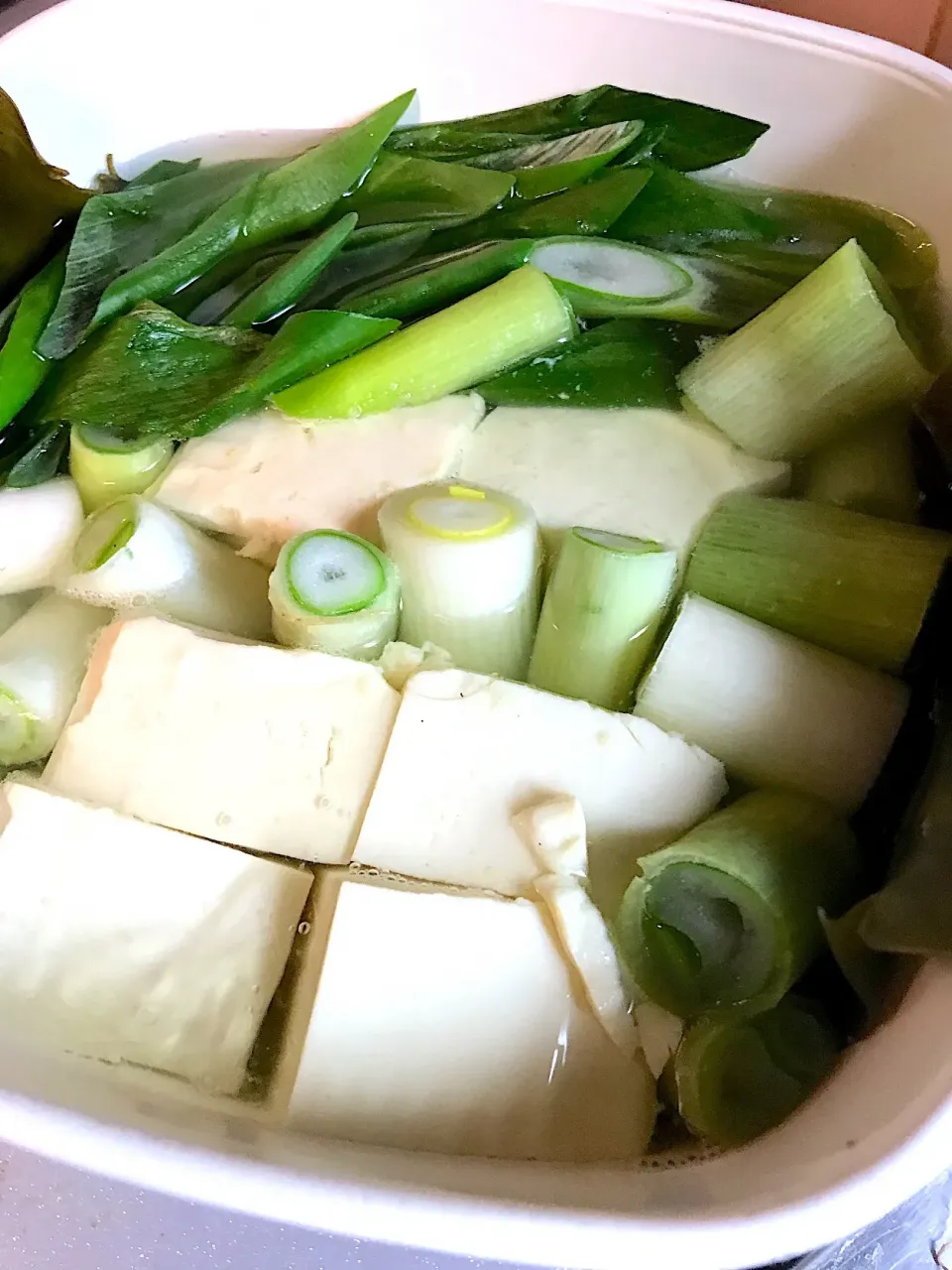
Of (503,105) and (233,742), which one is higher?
(503,105)

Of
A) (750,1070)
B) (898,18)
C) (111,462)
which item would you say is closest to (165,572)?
(111,462)

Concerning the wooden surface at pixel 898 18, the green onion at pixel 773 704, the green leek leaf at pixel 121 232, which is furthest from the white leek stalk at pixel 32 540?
the wooden surface at pixel 898 18

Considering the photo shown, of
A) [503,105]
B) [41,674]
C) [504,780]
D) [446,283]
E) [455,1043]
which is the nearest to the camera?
[455,1043]

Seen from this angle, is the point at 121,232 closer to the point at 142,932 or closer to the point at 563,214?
the point at 563,214

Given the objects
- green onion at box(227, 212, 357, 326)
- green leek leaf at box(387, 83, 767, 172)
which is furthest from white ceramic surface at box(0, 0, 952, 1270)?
green onion at box(227, 212, 357, 326)

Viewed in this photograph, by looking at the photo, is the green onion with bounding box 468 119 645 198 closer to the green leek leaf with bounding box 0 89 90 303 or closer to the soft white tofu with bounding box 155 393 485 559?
the soft white tofu with bounding box 155 393 485 559

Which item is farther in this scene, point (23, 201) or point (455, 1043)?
point (23, 201)

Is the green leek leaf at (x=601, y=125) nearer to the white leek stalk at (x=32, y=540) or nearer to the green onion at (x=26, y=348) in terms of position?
the green onion at (x=26, y=348)
